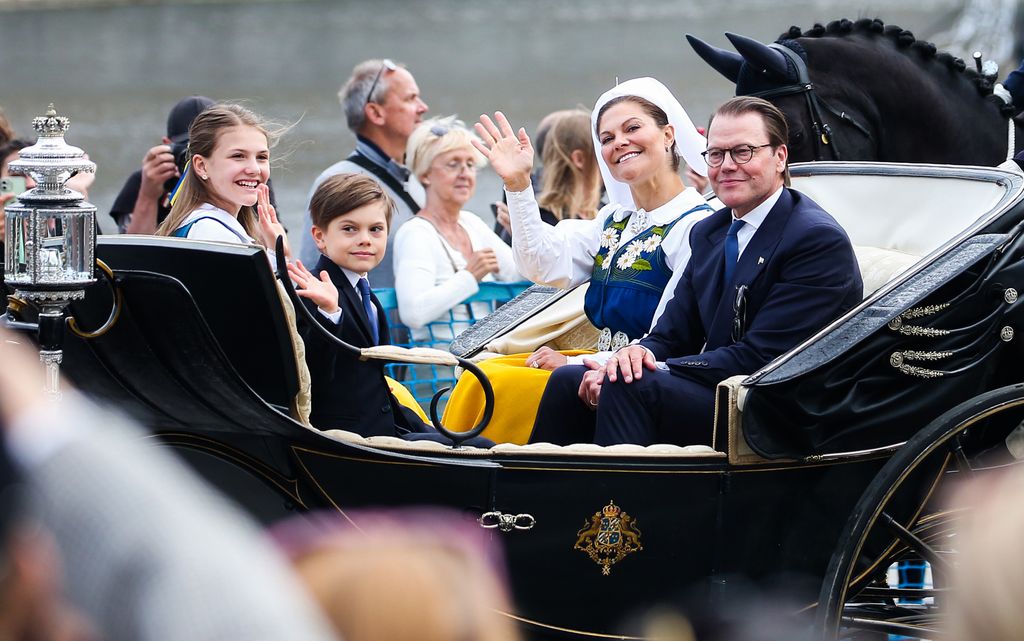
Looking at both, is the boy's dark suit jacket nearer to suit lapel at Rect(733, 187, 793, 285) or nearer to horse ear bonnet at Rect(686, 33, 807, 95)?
suit lapel at Rect(733, 187, 793, 285)

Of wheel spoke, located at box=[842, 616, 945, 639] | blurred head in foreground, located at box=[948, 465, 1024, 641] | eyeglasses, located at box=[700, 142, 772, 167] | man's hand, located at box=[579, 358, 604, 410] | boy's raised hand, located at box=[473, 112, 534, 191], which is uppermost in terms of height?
boy's raised hand, located at box=[473, 112, 534, 191]

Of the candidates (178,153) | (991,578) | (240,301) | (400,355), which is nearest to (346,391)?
(400,355)

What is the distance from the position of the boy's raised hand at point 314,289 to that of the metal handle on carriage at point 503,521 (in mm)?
639

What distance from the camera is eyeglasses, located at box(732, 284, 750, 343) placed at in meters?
3.40

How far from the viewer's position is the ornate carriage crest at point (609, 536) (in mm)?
3078

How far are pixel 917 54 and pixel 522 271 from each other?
5.33 feet

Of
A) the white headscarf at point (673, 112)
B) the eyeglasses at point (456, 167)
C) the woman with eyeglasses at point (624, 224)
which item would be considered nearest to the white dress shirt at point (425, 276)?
the eyeglasses at point (456, 167)

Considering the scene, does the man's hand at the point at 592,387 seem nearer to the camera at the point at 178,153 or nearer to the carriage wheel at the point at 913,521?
the carriage wheel at the point at 913,521

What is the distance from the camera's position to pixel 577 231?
4.17 metres

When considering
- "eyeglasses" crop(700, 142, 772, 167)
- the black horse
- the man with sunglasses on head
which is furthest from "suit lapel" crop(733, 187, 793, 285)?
the man with sunglasses on head

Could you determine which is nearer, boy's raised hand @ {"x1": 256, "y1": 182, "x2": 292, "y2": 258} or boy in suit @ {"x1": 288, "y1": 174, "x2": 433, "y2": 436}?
boy in suit @ {"x1": 288, "y1": 174, "x2": 433, "y2": 436}

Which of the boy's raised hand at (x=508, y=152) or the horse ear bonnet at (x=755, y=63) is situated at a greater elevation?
the horse ear bonnet at (x=755, y=63)

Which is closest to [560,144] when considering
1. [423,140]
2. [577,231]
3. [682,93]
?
[423,140]

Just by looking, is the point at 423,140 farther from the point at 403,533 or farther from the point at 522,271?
the point at 403,533
